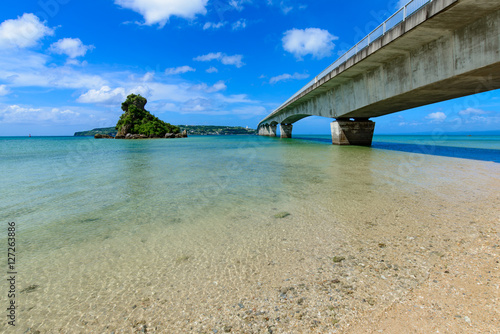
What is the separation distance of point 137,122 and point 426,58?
336ft

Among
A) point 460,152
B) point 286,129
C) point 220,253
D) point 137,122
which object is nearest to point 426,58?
point 460,152

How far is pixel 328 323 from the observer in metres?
2.06

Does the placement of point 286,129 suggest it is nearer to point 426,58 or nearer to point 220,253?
point 426,58

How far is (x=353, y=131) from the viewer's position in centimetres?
2808

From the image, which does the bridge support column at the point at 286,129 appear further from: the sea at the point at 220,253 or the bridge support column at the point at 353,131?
the sea at the point at 220,253

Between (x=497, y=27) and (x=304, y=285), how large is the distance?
46.1 feet

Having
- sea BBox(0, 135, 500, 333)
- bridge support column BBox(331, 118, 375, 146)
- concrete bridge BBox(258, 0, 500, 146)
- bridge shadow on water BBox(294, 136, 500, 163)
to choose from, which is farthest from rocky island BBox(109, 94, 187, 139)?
sea BBox(0, 135, 500, 333)

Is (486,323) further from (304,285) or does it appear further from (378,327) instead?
(304,285)

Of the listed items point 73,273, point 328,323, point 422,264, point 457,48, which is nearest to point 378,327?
point 328,323

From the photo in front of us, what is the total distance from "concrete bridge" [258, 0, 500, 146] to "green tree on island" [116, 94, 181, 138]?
281 ft

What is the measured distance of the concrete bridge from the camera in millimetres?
9859

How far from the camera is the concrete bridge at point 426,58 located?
388 inches

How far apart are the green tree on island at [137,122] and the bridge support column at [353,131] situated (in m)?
81.5

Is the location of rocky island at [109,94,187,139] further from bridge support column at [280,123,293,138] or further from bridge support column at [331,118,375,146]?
bridge support column at [331,118,375,146]
